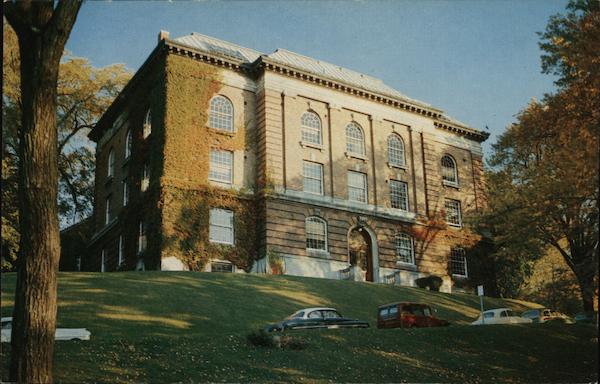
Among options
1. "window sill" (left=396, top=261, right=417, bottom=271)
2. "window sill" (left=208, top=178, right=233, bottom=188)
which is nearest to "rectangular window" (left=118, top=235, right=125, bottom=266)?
"window sill" (left=208, top=178, right=233, bottom=188)

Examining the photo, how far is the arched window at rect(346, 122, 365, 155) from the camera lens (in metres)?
44.5

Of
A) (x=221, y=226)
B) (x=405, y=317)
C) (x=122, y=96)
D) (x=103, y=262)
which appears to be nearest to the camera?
(x=405, y=317)

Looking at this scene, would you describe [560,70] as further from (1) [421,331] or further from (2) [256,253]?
(2) [256,253]

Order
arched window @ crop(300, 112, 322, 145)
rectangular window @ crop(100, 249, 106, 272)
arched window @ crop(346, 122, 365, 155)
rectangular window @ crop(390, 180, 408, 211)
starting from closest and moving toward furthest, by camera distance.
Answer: arched window @ crop(300, 112, 322, 145)
arched window @ crop(346, 122, 365, 155)
rectangular window @ crop(100, 249, 106, 272)
rectangular window @ crop(390, 180, 408, 211)

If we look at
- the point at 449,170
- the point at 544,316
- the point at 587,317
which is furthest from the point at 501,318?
the point at 449,170

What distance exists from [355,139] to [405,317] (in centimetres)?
2036

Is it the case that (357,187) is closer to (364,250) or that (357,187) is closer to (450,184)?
(364,250)

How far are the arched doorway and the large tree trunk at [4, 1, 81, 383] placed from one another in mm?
31585

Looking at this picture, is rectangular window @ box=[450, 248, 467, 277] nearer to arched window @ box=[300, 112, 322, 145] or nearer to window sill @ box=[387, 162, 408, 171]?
window sill @ box=[387, 162, 408, 171]

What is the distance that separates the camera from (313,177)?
42.1 meters

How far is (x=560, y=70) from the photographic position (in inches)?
1183

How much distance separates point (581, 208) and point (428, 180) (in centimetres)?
2125


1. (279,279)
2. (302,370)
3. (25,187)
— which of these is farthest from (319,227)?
(25,187)

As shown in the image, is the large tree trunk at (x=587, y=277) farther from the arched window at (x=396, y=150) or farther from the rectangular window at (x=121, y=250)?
the rectangular window at (x=121, y=250)
